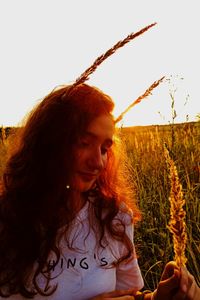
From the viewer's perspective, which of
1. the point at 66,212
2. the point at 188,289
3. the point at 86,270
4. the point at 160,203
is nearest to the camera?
the point at 188,289

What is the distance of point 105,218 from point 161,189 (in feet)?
4.50

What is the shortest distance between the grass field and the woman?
58cm

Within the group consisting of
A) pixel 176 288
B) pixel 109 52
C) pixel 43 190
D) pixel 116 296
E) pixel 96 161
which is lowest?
pixel 116 296

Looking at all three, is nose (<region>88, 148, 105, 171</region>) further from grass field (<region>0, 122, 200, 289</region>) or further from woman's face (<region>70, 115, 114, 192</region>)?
grass field (<region>0, 122, 200, 289</region>)

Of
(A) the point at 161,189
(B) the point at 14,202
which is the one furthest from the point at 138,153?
(B) the point at 14,202

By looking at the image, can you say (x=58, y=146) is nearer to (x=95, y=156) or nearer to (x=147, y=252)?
(x=95, y=156)

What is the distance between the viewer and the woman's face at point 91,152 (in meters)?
1.56

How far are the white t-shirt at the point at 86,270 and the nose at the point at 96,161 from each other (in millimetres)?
308

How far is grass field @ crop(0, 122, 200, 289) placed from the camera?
2.51m

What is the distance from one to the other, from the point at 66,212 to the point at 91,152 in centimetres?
31

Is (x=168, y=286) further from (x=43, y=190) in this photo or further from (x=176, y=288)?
(x=43, y=190)

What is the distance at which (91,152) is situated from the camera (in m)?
1.58

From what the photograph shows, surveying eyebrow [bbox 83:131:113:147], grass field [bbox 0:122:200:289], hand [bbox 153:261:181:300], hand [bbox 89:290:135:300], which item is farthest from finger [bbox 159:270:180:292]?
grass field [bbox 0:122:200:289]

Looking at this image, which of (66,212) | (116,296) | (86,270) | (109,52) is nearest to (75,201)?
(66,212)
